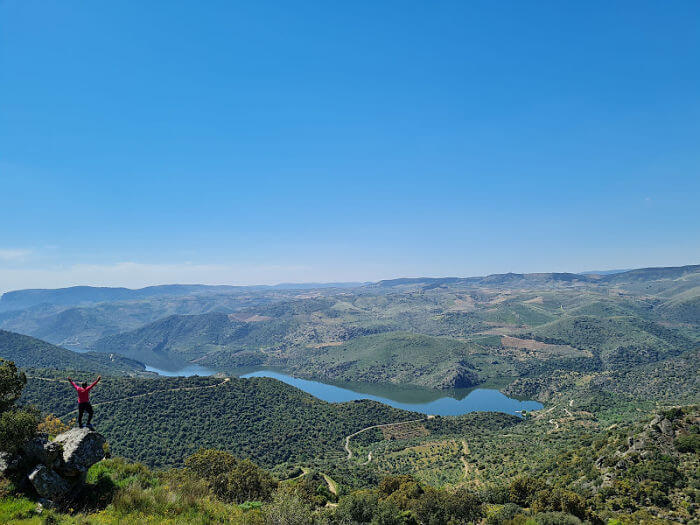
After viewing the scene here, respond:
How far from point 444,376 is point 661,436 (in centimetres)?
15639


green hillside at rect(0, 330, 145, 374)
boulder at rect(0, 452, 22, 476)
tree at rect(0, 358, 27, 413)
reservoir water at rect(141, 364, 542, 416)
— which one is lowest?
reservoir water at rect(141, 364, 542, 416)

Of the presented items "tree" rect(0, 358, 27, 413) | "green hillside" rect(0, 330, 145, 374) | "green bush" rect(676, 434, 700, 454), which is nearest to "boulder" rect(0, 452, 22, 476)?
"tree" rect(0, 358, 27, 413)

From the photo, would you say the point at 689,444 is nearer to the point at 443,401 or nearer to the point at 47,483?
the point at 47,483

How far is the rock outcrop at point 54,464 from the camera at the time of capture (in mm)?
10047


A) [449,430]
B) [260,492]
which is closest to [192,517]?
[260,492]

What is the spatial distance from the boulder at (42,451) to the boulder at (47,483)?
23 cm

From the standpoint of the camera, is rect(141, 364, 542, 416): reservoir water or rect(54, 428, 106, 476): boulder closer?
rect(54, 428, 106, 476): boulder

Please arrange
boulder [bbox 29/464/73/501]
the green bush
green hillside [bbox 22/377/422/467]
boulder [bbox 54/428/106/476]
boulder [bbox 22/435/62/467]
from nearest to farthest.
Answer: boulder [bbox 29/464/73/501] → boulder [bbox 22/435/62/467] → boulder [bbox 54/428/106/476] → the green bush → green hillside [bbox 22/377/422/467]

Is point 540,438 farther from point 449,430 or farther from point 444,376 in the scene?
point 444,376

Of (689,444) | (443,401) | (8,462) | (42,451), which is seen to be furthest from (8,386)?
(443,401)

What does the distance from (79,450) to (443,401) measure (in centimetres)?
16282

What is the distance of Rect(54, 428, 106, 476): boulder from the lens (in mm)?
10883

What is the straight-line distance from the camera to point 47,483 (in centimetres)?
1003

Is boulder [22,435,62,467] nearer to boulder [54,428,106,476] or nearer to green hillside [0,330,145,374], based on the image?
boulder [54,428,106,476]
